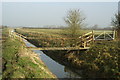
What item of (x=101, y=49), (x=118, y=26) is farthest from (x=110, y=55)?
(x=118, y=26)

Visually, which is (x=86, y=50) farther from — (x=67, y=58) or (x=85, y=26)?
(x=85, y=26)

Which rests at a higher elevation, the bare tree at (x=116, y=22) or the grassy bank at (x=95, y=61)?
the bare tree at (x=116, y=22)

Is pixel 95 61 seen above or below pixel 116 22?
below

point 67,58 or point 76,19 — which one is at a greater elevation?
point 76,19

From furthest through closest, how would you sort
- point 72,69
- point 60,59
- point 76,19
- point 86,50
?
point 76,19
point 60,59
point 86,50
point 72,69

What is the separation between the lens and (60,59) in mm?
24828

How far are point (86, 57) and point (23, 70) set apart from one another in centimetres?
889

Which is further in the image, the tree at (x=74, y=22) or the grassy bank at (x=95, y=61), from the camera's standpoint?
Result: the tree at (x=74, y=22)

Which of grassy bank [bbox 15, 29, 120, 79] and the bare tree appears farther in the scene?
the bare tree

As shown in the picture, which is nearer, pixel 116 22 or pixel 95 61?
pixel 95 61

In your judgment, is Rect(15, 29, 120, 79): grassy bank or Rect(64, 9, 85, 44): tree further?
Rect(64, 9, 85, 44): tree

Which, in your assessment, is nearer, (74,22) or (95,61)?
(95,61)

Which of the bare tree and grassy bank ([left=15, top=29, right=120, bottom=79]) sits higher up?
the bare tree

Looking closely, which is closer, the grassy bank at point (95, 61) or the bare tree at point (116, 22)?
the grassy bank at point (95, 61)
